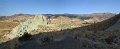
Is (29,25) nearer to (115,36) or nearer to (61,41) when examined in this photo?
(115,36)

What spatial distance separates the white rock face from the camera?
A: 2050 inches

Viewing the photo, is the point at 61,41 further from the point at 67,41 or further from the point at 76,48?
the point at 76,48

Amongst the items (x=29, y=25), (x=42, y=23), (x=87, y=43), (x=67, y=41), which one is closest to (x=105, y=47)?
(x=87, y=43)

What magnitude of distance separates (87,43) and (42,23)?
1702 inches

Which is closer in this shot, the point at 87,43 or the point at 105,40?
the point at 87,43

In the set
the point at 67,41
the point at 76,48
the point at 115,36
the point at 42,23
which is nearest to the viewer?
the point at 76,48

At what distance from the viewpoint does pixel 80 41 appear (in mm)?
19594

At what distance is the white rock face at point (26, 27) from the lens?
171 feet

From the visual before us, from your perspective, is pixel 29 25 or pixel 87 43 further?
pixel 29 25

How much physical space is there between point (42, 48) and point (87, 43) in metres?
3.19

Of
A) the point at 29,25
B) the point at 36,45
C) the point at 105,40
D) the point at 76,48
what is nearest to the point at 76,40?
the point at 76,48

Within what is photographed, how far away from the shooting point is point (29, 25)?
55.3 m

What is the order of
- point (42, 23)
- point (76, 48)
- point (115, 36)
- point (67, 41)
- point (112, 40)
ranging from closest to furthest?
point (76, 48), point (67, 41), point (112, 40), point (115, 36), point (42, 23)

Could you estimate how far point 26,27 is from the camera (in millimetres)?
54312
